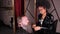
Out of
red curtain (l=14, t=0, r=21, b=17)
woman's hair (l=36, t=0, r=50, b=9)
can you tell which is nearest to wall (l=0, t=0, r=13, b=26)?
red curtain (l=14, t=0, r=21, b=17)

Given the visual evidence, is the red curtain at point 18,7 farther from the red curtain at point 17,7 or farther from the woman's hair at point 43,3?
the woman's hair at point 43,3

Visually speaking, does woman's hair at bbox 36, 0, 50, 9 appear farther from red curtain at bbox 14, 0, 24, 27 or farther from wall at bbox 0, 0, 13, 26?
wall at bbox 0, 0, 13, 26

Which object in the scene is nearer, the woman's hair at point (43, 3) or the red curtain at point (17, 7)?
the red curtain at point (17, 7)

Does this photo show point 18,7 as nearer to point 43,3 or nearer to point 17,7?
point 17,7

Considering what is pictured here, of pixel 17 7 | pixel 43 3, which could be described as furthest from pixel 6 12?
pixel 43 3

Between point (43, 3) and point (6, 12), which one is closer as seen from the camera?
point (6, 12)

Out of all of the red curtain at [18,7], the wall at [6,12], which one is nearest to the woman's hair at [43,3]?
the red curtain at [18,7]

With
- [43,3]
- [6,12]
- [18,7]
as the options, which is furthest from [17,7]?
[43,3]

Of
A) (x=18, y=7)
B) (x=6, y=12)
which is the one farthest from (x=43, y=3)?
(x=6, y=12)

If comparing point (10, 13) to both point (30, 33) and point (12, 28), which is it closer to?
point (12, 28)

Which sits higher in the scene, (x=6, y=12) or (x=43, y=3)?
(x=43, y=3)

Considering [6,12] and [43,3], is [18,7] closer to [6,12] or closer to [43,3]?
[6,12]

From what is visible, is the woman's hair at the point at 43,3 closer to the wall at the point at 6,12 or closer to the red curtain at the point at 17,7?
the red curtain at the point at 17,7

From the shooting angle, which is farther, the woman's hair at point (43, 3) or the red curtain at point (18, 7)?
the woman's hair at point (43, 3)
